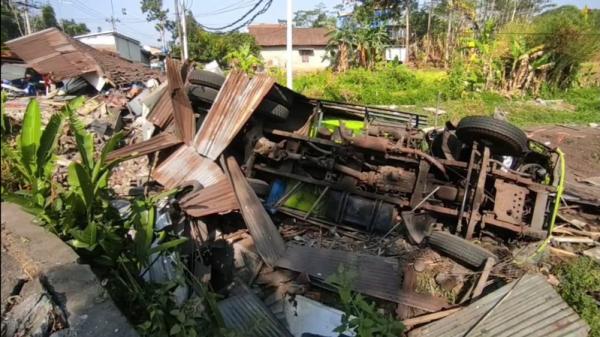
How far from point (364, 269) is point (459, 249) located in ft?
3.34

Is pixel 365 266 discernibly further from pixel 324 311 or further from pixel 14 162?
pixel 14 162

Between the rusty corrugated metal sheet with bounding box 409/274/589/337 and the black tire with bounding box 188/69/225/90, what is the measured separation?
338 centimetres

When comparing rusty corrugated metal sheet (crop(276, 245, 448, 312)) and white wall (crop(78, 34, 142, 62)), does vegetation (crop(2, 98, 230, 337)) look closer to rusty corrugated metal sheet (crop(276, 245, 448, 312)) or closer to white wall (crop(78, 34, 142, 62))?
rusty corrugated metal sheet (crop(276, 245, 448, 312))

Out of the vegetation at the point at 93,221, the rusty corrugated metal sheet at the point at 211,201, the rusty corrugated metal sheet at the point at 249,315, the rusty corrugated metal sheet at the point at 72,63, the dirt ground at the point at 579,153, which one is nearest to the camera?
the vegetation at the point at 93,221

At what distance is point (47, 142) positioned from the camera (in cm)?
253

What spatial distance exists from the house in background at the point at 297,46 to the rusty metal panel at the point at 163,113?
30879mm

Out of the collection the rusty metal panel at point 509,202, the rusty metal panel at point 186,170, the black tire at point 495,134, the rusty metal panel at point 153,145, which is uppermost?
the black tire at point 495,134

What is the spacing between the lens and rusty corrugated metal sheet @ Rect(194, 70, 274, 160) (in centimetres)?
429

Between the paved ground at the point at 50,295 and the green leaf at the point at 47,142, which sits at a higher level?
the green leaf at the point at 47,142

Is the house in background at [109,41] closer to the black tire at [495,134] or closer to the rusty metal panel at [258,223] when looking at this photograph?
the rusty metal panel at [258,223]

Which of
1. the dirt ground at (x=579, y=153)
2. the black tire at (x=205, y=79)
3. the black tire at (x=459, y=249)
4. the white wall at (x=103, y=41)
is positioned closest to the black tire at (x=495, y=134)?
the black tire at (x=459, y=249)

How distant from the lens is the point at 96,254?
2.41m

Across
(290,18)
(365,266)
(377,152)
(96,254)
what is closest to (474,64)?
(290,18)

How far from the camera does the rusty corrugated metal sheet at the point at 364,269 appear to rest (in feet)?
10.6
